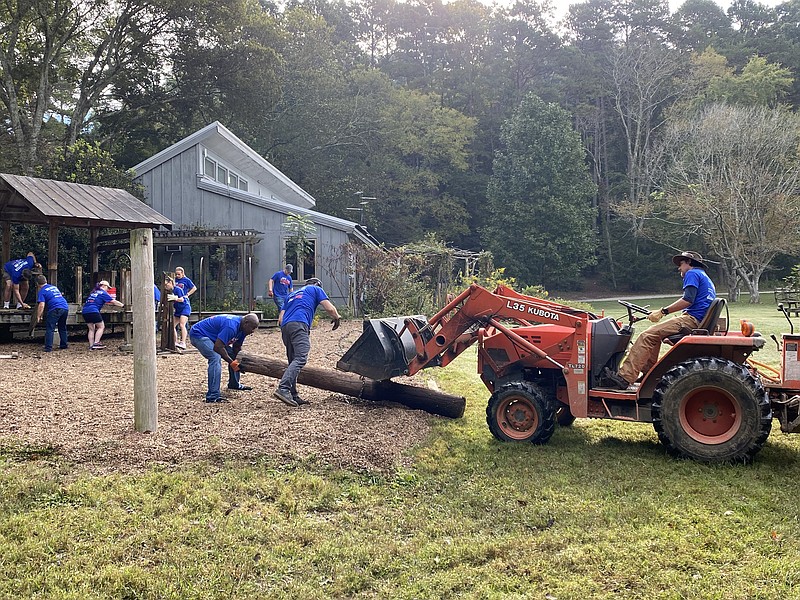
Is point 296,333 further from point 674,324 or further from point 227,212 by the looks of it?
point 227,212

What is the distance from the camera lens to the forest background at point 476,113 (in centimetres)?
2856

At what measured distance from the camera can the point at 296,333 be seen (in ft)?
29.4

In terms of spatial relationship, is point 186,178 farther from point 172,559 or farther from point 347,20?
point 347,20

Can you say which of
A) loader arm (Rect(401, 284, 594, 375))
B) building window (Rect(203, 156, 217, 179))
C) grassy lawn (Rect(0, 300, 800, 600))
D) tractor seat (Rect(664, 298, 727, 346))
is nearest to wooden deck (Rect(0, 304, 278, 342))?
loader arm (Rect(401, 284, 594, 375))

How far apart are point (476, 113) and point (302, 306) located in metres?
45.1

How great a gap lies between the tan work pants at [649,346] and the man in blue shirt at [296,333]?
3.50 metres

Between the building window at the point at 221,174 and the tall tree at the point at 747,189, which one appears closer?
the building window at the point at 221,174

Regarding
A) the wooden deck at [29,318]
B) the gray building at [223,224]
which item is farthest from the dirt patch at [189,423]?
the gray building at [223,224]

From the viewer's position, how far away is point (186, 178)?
79.8 ft

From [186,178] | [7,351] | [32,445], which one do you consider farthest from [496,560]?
[186,178]

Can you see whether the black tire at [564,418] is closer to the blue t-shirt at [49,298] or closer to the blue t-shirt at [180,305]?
the blue t-shirt at [180,305]

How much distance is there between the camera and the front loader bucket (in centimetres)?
819

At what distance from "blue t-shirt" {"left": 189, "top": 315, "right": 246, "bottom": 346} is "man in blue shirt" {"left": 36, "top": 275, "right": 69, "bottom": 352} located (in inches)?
248

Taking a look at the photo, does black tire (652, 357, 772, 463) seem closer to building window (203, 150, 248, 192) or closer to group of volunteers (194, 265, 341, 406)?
group of volunteers (194, 265, 341, 406)
